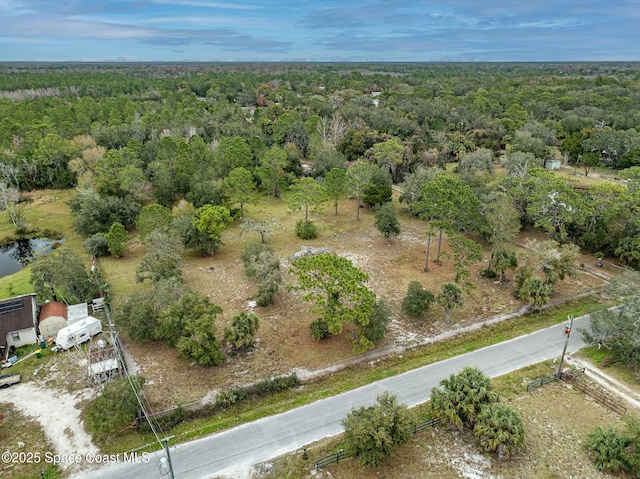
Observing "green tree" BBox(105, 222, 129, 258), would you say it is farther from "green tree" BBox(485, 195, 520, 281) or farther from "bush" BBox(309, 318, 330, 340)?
"green tree" BBox(485, 195, 520, 281)

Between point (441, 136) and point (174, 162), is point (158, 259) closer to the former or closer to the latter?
point (174, 162)

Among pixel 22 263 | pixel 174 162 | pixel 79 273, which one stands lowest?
pixel 22 263

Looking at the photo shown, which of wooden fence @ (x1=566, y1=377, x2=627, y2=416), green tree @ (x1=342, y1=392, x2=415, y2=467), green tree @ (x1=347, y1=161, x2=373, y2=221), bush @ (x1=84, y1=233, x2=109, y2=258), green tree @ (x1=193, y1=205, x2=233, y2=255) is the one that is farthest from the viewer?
green tree @ (x1=347, y1=161, x2=373, y2=221)

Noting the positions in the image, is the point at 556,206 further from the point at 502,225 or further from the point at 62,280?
the point at 62,280

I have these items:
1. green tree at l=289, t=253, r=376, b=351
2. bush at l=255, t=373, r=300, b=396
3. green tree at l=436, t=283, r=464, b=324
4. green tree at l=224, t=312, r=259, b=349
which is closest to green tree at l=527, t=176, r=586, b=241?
green tree at l=436, t=283, r=464, b=324

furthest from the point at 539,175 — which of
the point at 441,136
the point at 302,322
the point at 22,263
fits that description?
the point at 22,263

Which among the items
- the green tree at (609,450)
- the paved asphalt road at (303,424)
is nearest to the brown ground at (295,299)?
the paved asphalt road at (303,424)

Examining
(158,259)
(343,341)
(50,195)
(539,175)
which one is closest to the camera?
(343,341)
